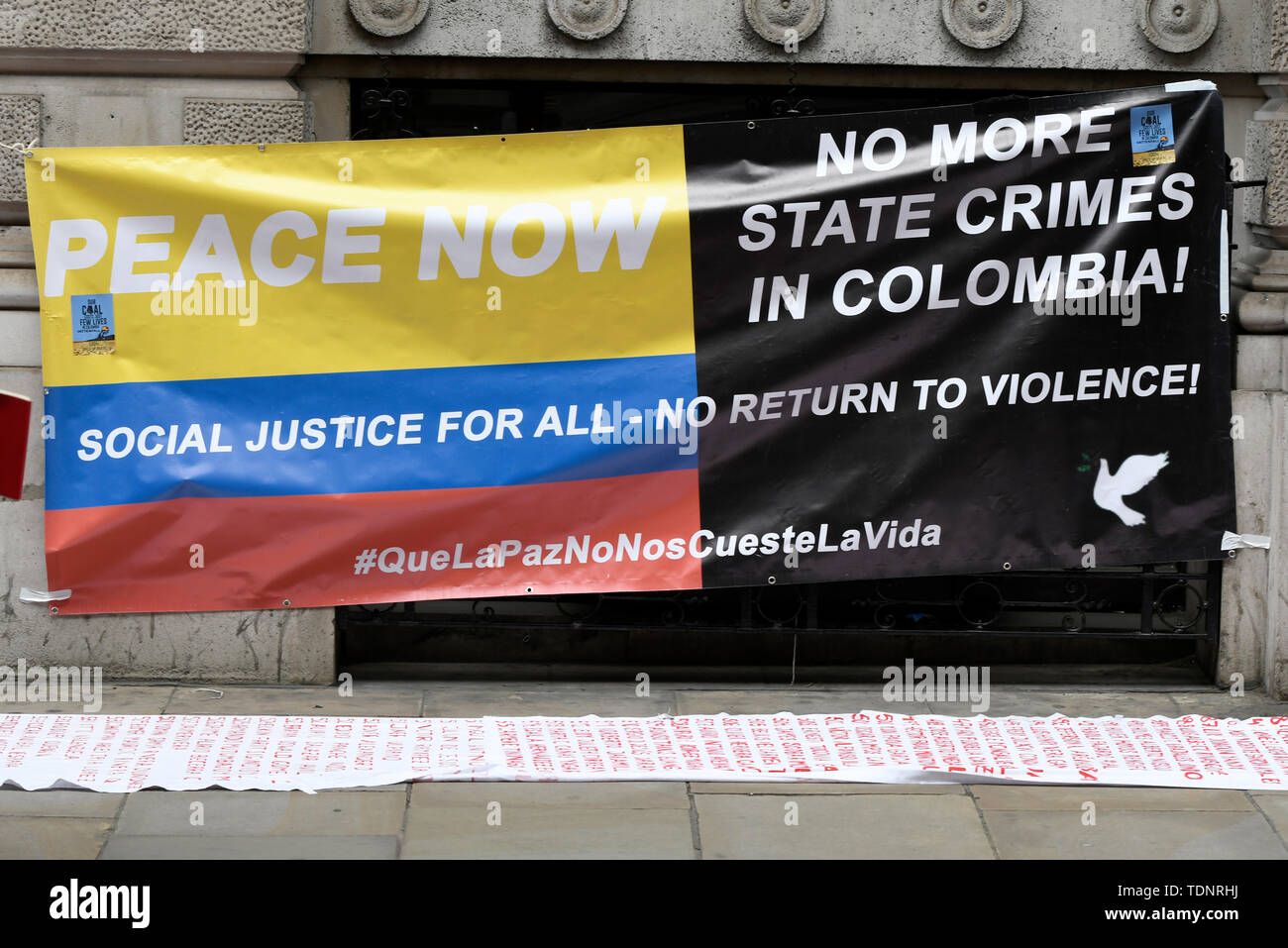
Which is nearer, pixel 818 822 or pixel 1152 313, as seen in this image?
pixel 818 822

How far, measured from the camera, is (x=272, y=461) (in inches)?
269

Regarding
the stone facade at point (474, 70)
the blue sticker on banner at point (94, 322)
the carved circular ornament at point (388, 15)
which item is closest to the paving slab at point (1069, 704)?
the stone facade at point (474, 70)

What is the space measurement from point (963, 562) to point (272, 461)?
2.85 m

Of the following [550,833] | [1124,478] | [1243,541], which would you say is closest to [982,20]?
[1124,478]

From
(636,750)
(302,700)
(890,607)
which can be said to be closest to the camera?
(636,750)

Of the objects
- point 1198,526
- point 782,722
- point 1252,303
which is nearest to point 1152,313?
point 1252,303

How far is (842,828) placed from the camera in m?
5.48

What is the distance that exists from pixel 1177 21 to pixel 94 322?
15.0 ft

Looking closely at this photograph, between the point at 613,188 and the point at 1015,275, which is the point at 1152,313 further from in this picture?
the point at 613,188

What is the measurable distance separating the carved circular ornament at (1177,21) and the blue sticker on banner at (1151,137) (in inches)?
15.1

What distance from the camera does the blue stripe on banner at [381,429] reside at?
6801mm

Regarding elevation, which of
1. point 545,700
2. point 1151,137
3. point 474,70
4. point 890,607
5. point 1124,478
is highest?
point 474,70

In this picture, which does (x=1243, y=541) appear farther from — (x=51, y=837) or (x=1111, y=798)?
(x=51, y=837)

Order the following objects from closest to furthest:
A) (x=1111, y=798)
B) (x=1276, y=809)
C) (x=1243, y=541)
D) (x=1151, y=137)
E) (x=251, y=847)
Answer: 1. (x=251, y=847)
2. (x=1276, y=809)
3. (x=1111, y=798)
4. (x=1151, y=137)
5. (x=1243, y=541)
